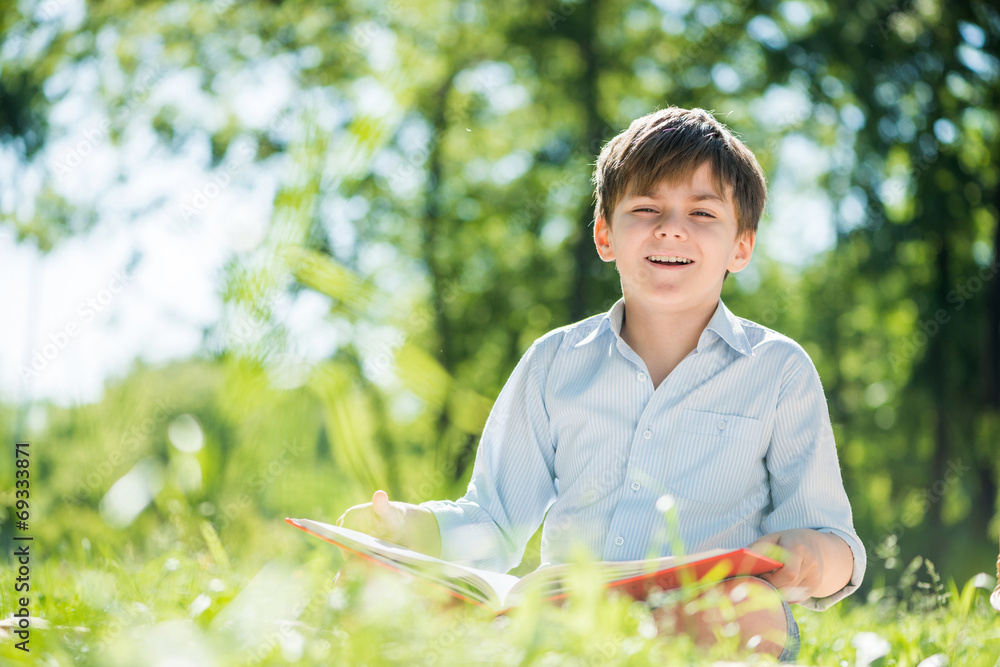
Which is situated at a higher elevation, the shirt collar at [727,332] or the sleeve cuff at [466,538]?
the shirt collar at [727,332]

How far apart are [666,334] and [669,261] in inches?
8.4

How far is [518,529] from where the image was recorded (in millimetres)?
1989

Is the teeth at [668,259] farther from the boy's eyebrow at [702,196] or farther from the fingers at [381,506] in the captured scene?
the fingers at [381,506]

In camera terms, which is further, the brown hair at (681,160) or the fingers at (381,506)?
the brown hair at (681,160)

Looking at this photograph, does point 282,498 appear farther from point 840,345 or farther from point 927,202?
point 840,345

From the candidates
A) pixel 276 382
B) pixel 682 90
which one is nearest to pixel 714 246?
pixel 276 382

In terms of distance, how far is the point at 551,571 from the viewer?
1363 millimetres

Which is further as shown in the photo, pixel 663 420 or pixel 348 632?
pixel 663 420

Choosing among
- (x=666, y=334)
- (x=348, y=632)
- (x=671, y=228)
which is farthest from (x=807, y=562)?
(x=348, y=632)

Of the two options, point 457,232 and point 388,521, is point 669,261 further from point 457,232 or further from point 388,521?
point 457,232

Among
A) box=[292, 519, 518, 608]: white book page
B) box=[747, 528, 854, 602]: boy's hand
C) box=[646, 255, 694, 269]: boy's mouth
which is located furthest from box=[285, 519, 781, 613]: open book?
box=[646, 255, 694, 269]: boy's mouth

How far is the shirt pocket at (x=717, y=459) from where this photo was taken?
184 centimetres

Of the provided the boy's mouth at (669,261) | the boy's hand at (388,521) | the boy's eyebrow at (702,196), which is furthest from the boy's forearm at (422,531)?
the boy's eyebrow at (702,196)

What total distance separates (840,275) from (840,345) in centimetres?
77
